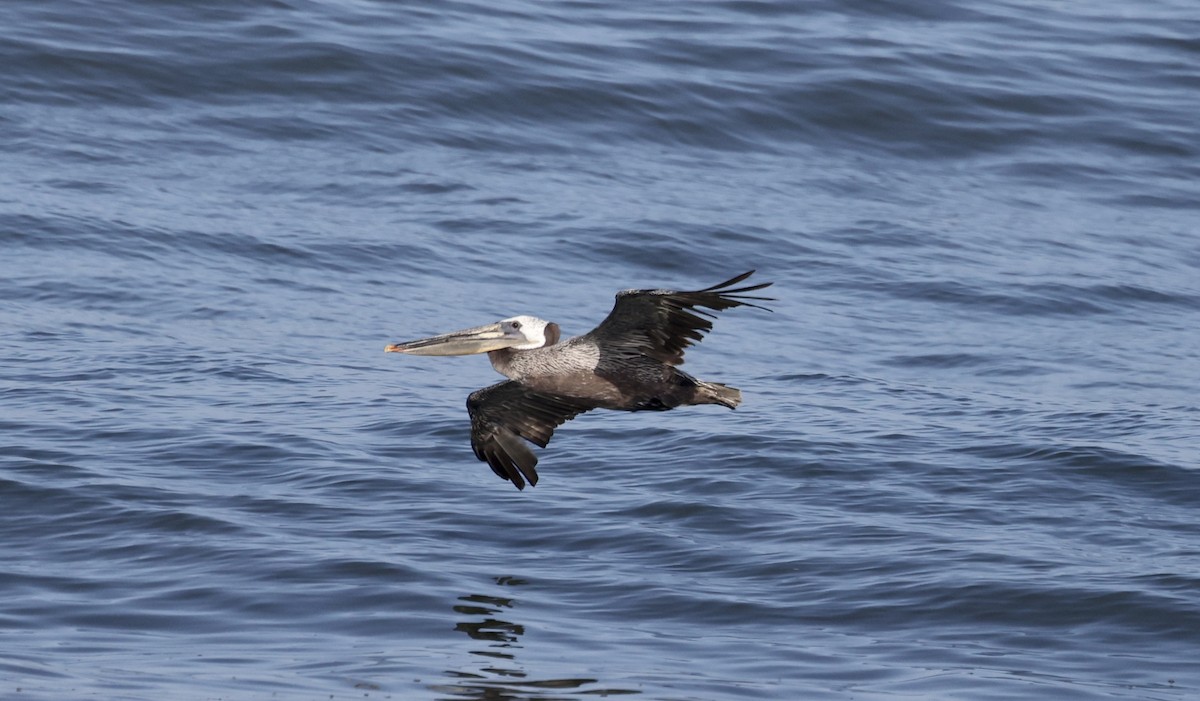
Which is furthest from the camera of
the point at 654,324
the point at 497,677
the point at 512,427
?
the point at 512,427

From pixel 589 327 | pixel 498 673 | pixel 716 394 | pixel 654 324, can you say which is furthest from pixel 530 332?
pixel 589 327

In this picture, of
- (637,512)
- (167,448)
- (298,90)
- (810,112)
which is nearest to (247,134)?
(298,90)

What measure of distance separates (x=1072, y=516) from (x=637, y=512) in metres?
2.94

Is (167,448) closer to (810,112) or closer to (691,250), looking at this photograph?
(691,250)

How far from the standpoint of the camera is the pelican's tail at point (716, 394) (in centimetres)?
868

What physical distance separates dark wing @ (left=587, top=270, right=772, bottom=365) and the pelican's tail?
21cm

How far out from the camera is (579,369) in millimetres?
8812

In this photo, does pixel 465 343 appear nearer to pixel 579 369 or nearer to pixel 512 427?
pixel 512 427

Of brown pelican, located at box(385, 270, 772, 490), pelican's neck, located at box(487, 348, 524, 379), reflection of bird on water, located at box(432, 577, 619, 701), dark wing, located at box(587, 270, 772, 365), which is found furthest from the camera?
pelican's neck, located at box(487, 348, 524, 379)

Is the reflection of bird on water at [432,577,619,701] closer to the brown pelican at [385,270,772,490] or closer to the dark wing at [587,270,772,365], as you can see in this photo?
the brown pelican at [385,270,772,490]

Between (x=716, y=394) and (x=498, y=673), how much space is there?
1.79 metres

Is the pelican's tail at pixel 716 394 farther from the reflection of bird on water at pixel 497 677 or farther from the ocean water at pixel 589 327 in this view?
the reflection of bird on water at pixel 497 677

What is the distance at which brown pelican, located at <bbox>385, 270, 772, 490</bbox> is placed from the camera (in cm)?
861

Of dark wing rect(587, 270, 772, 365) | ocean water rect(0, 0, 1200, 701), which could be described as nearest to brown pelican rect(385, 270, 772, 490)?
dark wing rect(587, 270, 772, 365)
